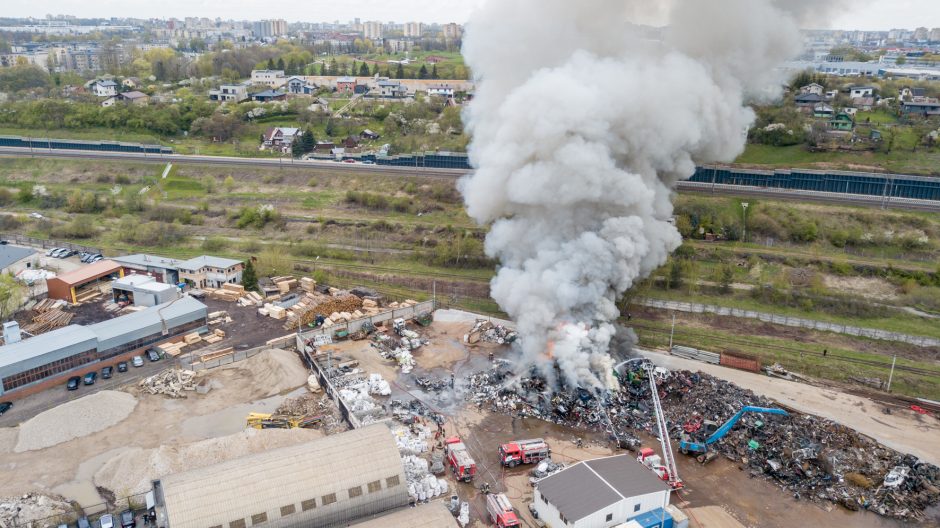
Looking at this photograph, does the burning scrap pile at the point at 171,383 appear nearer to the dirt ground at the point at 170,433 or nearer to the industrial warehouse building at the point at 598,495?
the dirt ground at the point at 170,433

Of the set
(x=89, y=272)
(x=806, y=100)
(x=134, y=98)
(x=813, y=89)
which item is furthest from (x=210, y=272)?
(x=813, y=89)

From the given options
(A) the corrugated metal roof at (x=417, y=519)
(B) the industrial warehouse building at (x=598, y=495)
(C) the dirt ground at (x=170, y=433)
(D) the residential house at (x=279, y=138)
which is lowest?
(C) the dirt ground at (x=170, y=433)

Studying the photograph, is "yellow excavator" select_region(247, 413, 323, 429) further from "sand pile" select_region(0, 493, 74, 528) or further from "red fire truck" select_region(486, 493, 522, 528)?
"red fire truck" select_region(486, 493, 522, 528)

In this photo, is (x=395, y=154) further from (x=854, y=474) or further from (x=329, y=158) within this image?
(x=854, y=474)

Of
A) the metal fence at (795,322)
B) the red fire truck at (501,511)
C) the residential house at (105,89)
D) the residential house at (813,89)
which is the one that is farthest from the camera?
the residential house at (105,89)

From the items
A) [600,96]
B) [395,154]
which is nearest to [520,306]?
[600,96]

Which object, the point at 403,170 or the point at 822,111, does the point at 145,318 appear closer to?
the point at 403,170

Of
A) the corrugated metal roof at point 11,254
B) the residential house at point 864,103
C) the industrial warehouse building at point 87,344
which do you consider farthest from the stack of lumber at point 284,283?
the residential house at point 864,103
